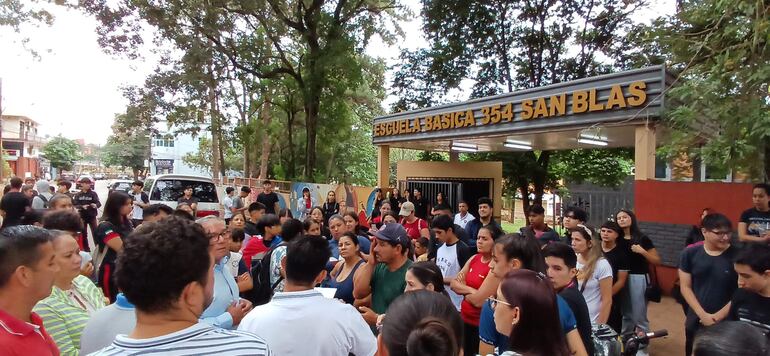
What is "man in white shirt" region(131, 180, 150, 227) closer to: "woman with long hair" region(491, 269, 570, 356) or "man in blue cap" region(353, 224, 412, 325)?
"man in blue cap" region(353, 224, 412, 325)

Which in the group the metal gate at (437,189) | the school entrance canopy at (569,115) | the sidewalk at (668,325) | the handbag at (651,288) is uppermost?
the school entrance canopy at (569,115)

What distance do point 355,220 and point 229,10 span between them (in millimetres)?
13846

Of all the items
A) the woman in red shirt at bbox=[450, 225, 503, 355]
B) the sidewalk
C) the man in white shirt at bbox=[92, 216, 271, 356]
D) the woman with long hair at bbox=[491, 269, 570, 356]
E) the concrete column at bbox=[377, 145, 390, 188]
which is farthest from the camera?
the concrete column at bbox=[377, 145, 390, 188]

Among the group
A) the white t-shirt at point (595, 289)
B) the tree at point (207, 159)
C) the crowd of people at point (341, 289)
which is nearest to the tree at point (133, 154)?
the tree at point (207, 159)

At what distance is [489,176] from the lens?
1445cm

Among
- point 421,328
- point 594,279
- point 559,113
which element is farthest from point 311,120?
point 421,328

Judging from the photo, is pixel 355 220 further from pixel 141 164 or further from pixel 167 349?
pixel 141 164

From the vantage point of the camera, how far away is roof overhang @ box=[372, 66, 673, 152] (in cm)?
741

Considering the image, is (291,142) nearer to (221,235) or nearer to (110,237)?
(110,237)

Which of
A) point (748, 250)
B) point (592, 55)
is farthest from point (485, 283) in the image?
point (592, 55)

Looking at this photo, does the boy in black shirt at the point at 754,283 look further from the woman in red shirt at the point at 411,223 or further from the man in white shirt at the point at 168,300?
the woman in red shirt at the point at 411,223

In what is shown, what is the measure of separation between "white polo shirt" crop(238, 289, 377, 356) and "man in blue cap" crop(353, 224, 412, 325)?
107 centimetres

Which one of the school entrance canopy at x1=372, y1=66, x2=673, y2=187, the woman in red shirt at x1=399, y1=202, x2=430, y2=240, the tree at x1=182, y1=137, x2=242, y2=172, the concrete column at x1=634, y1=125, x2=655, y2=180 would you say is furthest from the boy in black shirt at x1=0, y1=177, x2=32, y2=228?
the tree at x1=182, y1=137, x2=242, y2=172

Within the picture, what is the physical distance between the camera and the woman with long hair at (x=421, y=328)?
1680 mm
